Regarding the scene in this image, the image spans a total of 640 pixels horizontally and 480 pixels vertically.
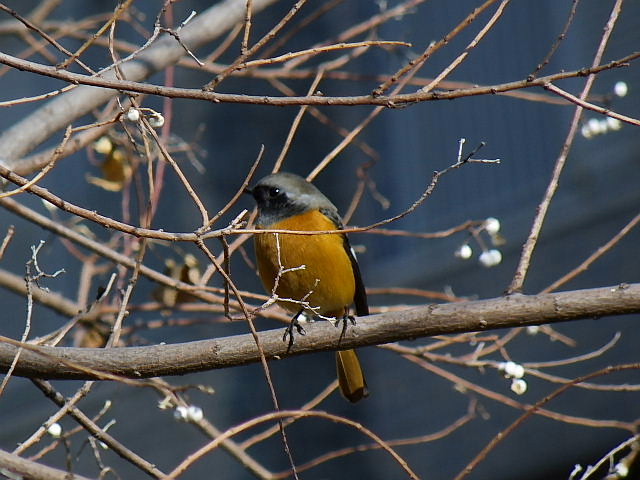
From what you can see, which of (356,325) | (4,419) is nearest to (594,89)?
(356,325)

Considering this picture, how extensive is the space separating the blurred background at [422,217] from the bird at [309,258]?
5.38 feet

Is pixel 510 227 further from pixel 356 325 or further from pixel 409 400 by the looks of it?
pixel 356 325

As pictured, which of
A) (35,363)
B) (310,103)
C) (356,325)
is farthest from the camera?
(356,325)

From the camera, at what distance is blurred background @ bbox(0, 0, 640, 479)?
686 cm

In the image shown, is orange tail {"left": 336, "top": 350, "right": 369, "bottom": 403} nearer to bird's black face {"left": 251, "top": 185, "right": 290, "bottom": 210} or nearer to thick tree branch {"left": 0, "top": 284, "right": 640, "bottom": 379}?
bird's black face {"left": 251, "top": 185, "right": 290, "bottom": 210}

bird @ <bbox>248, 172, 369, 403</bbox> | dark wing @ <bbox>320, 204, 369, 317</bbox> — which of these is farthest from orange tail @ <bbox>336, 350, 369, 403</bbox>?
dark wing @ <bbox>320, 204, 369, 317</bbox>

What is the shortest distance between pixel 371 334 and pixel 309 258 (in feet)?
4.79

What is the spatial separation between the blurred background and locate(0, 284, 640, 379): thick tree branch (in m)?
3.35

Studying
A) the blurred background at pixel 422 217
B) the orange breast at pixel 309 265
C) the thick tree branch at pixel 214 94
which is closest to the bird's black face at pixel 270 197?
the orange breast at pixel 309 265

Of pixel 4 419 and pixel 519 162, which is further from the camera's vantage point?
pixel 4 419

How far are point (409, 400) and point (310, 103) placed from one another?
6.19m

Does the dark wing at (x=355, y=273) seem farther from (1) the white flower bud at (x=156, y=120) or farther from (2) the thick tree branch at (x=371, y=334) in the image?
(1) the white flower bud at (x=156, y=120)

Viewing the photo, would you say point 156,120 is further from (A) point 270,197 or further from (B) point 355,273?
(B) point 355,273

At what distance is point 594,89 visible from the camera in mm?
6848
